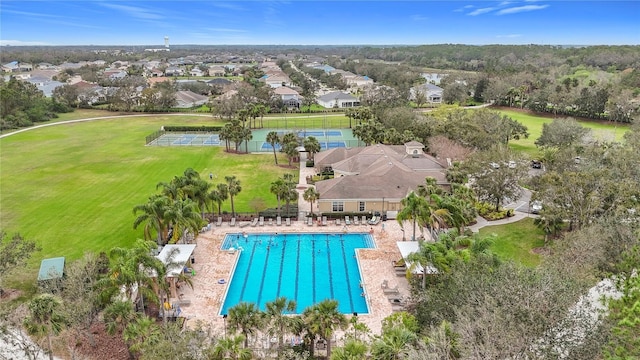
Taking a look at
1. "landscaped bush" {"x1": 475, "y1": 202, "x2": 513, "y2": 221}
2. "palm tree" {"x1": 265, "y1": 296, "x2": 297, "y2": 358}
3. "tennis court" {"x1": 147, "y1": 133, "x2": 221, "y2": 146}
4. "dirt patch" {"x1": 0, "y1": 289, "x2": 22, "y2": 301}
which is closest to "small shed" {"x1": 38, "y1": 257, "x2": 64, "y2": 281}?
"dirt patch" {"x1": 0, "y1": 289, "x2": 22, "y2": 301}

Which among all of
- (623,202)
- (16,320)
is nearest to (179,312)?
(16,320)

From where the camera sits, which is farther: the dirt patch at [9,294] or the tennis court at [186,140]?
the tennis court at [186,140]

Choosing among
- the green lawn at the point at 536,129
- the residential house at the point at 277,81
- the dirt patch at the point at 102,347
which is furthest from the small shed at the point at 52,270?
the residential house at the point at 277,81

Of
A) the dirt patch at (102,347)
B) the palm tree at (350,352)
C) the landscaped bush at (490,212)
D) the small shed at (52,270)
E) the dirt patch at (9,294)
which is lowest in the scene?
the dirt patch at (102,347)

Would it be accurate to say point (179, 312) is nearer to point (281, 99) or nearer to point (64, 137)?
point (64, 137)

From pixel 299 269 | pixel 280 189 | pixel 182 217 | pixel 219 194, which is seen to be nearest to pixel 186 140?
pixel 219 194

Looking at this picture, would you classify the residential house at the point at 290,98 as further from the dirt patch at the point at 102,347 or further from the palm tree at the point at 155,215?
the dirt patch at the point at 102,347

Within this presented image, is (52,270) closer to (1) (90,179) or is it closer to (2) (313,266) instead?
(2) (313,266)
